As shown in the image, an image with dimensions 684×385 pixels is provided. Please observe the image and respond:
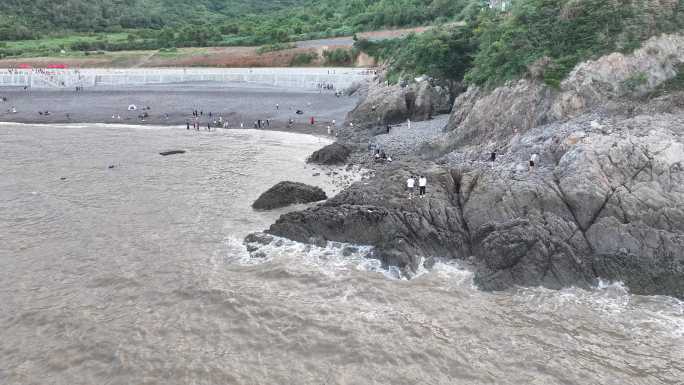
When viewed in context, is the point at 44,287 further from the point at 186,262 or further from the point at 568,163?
the point at 568,163

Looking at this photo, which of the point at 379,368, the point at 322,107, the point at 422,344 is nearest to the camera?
the point at 379,368

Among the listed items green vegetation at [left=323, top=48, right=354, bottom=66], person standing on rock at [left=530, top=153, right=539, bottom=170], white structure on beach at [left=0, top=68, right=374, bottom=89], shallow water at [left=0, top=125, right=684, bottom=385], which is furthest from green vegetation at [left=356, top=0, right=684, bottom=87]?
green vegetation at [left=323, top=48, right=354, bottom=66]

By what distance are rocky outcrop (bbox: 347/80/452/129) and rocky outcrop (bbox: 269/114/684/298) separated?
66.0 ft

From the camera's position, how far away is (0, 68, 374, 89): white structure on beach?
71125 mm

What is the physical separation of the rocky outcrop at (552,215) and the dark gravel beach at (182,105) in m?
26.4

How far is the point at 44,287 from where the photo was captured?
67.2 feet

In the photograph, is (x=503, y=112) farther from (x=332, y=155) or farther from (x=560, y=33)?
(x=332, y=155)

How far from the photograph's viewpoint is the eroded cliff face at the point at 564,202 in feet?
65.6

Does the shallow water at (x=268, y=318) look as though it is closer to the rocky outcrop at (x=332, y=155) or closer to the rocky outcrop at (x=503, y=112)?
the rocky outcrop at (x=332, y=155)

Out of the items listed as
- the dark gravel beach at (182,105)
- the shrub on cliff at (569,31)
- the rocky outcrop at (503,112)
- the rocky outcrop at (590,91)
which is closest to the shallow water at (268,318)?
the rocky outcrop at (590,91)

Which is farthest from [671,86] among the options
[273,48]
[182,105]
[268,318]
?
[273,48]

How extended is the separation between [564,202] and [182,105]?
53.1m

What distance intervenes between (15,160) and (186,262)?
92.0 ft

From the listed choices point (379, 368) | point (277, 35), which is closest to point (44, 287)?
point (379, 368)
